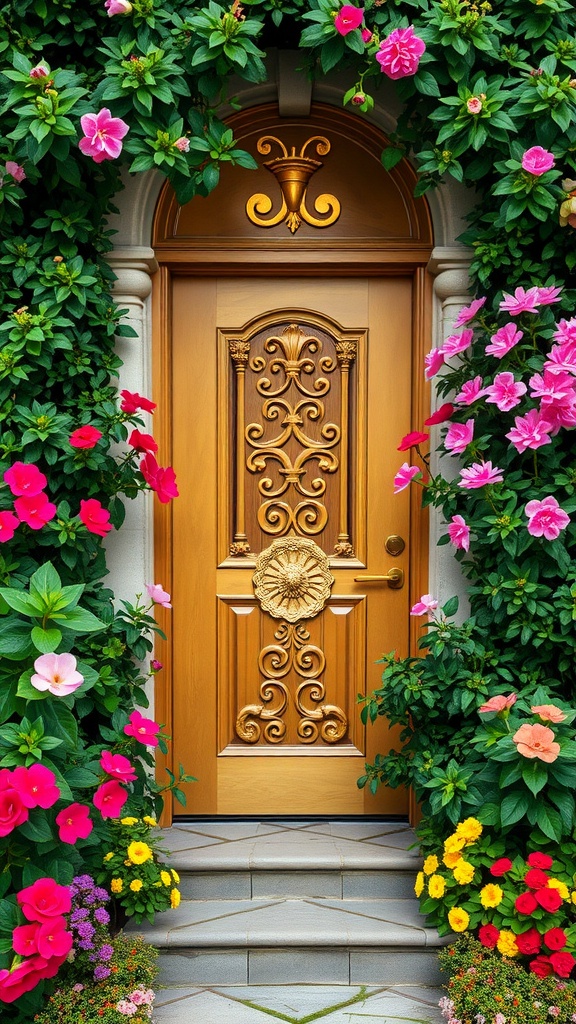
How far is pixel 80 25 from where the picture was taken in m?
2.86

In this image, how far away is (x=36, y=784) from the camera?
2215mm

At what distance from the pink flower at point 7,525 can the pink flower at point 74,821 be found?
0.84m

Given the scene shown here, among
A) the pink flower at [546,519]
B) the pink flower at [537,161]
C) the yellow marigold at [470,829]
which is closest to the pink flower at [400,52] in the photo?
the pink flower at [537,161]

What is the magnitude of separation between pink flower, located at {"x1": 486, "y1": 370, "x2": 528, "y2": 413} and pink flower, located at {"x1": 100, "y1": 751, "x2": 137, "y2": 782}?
1575 millimetres

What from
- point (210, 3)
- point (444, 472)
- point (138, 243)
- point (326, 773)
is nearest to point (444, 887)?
point (326, 773)

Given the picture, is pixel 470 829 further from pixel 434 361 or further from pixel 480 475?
pixel 434 361

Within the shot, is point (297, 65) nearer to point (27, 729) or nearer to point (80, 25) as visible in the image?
point (80, 25)

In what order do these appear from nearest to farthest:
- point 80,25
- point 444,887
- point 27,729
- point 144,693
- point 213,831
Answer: point 27,729 < point 444,887 < point 80,25 < point 144,693 < point 213,831

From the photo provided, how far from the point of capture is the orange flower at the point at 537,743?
2.46 meters

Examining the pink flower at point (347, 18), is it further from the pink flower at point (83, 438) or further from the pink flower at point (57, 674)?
the pink flower at point (57, 674)

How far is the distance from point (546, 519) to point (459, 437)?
40 centimetres

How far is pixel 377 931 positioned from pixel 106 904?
835mm

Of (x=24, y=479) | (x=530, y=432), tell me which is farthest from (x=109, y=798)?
(x=530, y=432)

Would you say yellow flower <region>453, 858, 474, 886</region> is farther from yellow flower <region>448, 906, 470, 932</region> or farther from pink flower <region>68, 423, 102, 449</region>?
pink flower <region>68, 423, 102, 449</region>
